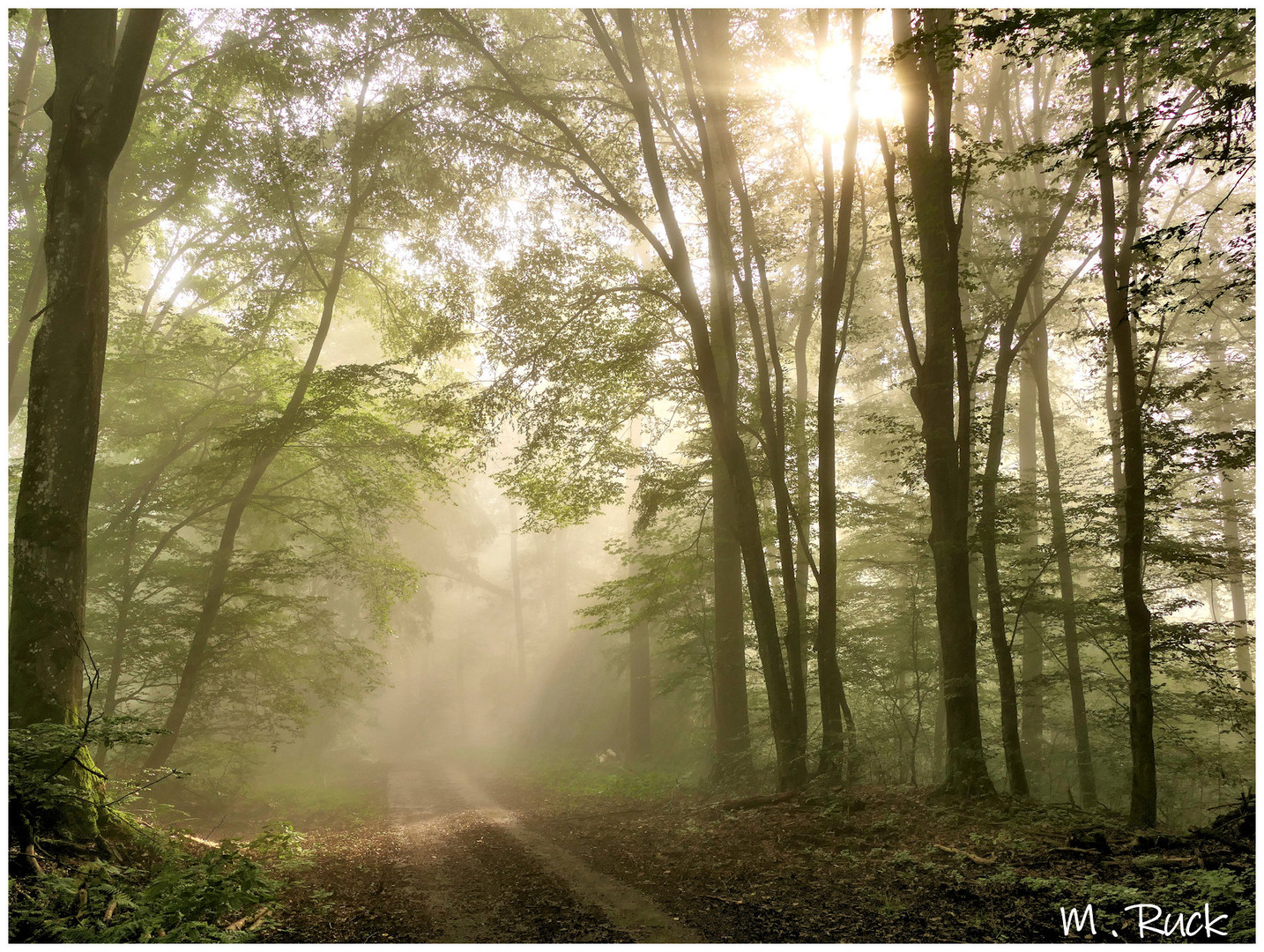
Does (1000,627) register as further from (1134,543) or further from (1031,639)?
(1031,639)

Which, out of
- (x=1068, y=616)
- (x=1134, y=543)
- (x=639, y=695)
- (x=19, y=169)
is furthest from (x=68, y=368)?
(x=639, y=695)

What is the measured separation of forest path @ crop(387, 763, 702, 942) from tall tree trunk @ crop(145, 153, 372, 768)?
4817 mm

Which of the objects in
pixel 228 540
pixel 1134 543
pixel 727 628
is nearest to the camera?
pixel 1134 543

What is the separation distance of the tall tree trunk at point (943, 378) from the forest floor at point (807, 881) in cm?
123

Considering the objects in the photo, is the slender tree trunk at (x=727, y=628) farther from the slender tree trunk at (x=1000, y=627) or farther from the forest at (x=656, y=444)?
the slender tree trunk at (x=1000, y=627)

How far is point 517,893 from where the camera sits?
4938 mm

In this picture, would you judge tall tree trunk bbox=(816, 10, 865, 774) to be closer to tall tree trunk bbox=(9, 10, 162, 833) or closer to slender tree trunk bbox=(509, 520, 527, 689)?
tall tree trunk bbox=(9, 10, 162, 833)

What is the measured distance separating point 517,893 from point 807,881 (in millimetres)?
2141

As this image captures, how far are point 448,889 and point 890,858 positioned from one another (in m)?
3.40

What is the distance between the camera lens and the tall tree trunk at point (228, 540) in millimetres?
10781

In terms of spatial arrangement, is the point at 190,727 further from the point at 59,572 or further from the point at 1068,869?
the point at 1068,869

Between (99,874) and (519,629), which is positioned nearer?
(99,874)

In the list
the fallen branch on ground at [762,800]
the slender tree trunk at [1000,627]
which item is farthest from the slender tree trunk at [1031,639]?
the fallen branch on ground at [762,800]

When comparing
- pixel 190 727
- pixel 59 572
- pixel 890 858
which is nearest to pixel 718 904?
pixel 890 858
